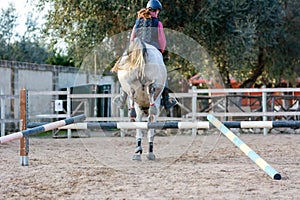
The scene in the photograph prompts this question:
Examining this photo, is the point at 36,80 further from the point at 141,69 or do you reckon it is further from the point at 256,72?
the point at 141,69

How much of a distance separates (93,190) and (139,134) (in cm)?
290

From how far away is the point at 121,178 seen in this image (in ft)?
18.6

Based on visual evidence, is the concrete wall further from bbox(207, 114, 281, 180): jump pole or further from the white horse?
bbox(207, 114, 281, 180): jump pole

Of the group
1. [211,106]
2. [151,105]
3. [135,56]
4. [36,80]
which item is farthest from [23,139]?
[36,80]

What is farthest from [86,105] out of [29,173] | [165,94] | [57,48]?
[29,173]

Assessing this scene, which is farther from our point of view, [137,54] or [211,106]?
[211,106]

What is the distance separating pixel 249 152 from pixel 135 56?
213cm

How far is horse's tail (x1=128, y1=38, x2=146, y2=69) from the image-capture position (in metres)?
6.77

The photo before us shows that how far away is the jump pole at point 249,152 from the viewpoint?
5.07m

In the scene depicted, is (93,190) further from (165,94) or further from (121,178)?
(165,94)

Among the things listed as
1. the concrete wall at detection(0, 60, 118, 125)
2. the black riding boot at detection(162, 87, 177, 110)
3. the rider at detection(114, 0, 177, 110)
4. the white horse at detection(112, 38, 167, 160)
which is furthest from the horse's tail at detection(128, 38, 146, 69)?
the concrete wall at detection(0, 60, 118, 125)

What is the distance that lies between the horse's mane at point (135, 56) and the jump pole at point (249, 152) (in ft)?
4.05

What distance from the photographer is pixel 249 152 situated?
18.1 ft

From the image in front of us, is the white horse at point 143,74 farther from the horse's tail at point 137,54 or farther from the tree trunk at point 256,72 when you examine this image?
the tree trunk at point 256,72
